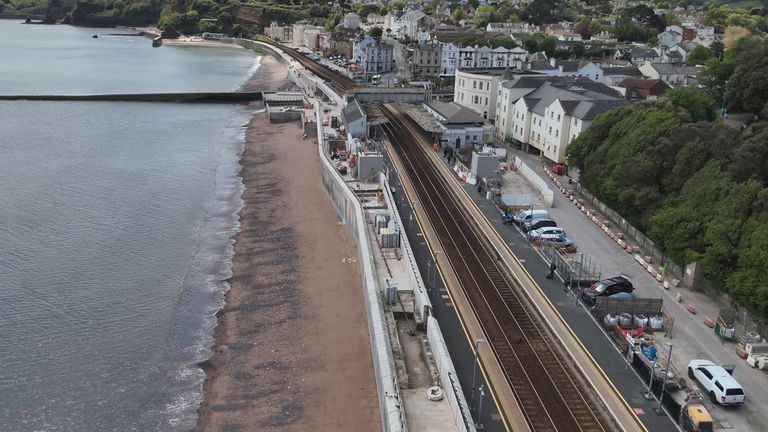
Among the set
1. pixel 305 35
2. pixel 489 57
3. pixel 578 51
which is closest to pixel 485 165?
pixel 489 57

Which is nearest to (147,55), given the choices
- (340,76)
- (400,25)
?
(400,25)

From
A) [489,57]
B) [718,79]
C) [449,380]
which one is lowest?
[449,380]

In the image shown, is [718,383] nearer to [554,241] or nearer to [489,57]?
[554,241]

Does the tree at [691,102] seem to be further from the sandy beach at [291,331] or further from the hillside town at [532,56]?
the sandy beach at [291,331]

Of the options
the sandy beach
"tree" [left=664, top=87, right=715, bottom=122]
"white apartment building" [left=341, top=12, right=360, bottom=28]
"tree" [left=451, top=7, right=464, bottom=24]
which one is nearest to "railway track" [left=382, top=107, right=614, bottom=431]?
the sandy beach

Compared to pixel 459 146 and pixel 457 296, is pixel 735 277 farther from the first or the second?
pixel 459 146

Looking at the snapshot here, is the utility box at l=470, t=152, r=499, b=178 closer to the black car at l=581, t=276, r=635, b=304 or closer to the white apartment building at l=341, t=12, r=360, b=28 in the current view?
the black car at l=581, t=276, r=635, b=304

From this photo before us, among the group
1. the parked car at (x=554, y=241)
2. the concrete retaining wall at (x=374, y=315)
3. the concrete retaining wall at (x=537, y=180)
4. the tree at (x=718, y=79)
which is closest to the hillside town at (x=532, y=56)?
the tree at (x=718, y=79)
